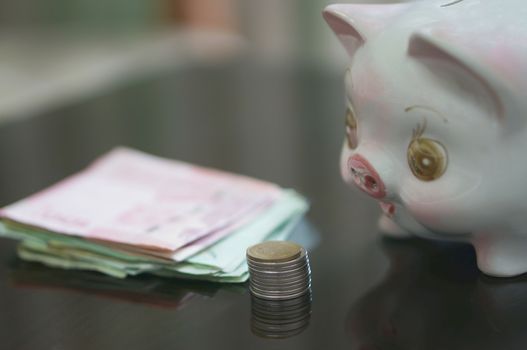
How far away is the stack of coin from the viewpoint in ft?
2.31

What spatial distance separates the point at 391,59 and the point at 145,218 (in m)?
0.32

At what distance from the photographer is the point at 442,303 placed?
0.71m

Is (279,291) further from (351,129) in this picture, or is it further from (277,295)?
(351,129)

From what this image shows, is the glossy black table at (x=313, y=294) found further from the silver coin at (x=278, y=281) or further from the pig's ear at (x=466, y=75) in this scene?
the pig's ear at (x=466, y=75)

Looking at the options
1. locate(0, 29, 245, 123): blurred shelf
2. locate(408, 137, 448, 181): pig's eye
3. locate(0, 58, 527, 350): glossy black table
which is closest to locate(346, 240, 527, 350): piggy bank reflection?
locate(0, 58, 527, 350): glossy black table

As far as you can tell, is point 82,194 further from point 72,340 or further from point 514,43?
point 514,43

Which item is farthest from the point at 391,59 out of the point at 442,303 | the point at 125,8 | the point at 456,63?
the point at 125,8

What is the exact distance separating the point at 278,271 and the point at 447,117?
0.19 meters

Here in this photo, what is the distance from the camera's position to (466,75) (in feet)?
2.06

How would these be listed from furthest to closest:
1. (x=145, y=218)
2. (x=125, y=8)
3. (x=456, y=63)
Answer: (x=125, y=8)
(x=145, y=218)
(x=456, y=63)

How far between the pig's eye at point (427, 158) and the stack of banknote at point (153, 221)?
20cm

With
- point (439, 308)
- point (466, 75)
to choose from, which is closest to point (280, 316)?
point (439, 308)

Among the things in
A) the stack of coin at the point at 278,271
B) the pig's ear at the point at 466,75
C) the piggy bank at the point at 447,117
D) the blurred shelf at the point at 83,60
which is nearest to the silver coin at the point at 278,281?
the stack of coin at the point at 278,271

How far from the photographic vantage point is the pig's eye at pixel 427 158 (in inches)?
26.1
